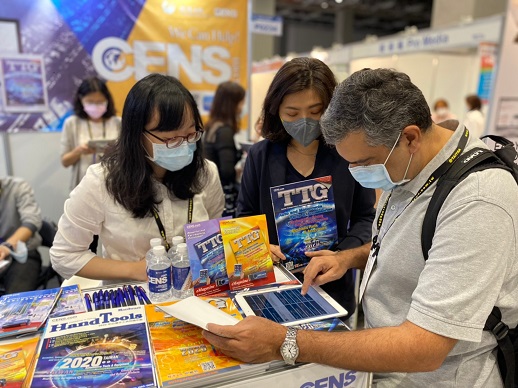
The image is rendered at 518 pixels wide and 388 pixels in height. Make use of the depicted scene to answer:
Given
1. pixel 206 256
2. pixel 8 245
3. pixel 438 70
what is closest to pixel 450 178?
pixel 206 256

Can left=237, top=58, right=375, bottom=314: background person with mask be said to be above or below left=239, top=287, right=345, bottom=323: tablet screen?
above

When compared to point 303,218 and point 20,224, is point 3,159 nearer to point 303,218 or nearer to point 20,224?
point 20,224

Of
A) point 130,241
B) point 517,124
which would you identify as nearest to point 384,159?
point 130,241

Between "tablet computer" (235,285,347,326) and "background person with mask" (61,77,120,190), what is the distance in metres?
2.47

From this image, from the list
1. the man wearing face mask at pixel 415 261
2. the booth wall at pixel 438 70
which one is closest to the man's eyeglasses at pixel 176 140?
the man wearing face mask at pixel 415 261

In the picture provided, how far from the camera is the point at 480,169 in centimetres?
101

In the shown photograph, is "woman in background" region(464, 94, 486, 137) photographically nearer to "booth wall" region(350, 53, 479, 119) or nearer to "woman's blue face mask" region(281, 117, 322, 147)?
"booth wall" region(350, 53, 479, 119)

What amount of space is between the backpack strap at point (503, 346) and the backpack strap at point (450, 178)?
238mm

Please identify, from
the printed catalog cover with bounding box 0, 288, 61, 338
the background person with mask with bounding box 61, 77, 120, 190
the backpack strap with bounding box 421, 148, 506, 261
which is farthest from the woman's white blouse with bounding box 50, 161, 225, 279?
the background person with mask with bounding box 61, 77, 120, 190

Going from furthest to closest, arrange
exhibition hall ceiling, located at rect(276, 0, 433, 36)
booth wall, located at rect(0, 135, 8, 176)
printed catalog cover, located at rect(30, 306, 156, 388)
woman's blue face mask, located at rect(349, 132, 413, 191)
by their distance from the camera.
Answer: exhibition hall ceiling, located at rect(276, 0, 433, 36)
booth wall, located at rect(0, 135, 8, 176)
woman's blue face mask, located at rect(349, 132, 413, 191)
printed catalog cover, located at rect(30, 306, 156, 388)

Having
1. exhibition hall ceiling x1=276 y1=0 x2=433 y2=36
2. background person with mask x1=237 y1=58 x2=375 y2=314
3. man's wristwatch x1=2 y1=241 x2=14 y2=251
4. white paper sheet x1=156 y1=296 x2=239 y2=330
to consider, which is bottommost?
man's wristwatch x1=2 y1=241 x2=14 y2=251

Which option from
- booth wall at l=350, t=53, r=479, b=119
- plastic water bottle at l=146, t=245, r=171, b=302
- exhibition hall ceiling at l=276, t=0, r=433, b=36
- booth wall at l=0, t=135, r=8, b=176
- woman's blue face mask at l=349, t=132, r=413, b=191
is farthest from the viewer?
exhibition hall ceiling at l=276, t=0, r=433, b=36

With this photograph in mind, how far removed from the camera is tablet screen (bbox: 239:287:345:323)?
121 cm

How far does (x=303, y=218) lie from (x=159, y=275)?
22.6 inches
